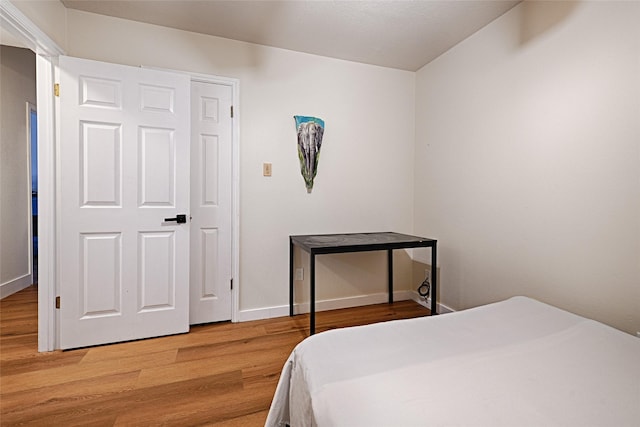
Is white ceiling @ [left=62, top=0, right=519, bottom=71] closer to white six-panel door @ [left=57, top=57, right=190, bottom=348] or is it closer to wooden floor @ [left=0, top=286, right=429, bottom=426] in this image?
white six-panel door @ [left=57, top=57, right=190, bottom=348]

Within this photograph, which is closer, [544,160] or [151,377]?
[151,377]

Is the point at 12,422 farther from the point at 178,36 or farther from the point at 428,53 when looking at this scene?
the point at 428,53

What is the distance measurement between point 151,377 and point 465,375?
1.75 meters

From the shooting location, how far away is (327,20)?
2182 millimetres

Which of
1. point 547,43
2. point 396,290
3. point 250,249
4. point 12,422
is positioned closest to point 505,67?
point 547,43

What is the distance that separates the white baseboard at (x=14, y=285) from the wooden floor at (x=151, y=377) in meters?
0.79

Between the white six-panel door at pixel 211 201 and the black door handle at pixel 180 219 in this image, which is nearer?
the black door handle at pixel 180 219

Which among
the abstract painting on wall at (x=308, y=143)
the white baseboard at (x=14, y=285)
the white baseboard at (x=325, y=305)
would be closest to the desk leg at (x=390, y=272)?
the white baseboard at (x=325, y=305)

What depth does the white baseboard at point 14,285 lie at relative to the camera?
3.04 meters

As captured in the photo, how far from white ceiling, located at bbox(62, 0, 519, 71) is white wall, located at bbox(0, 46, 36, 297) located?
194 cm

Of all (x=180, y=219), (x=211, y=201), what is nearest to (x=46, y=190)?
(x=180, y=219)

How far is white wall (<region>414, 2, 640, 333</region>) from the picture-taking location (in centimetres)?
147

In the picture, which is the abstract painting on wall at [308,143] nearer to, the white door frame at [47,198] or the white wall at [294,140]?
the white wall at [294,140]

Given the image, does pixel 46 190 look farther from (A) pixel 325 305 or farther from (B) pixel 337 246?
(A) pixel 325 305
